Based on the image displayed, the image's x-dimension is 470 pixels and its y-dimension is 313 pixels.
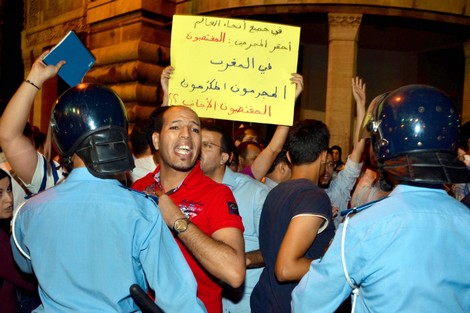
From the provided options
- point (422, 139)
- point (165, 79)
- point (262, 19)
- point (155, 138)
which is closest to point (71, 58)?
point (155, 138)

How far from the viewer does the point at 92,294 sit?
1947 millimetres

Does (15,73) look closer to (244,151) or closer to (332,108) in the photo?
(332,108)

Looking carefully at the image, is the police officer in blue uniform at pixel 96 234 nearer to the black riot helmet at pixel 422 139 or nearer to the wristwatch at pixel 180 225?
the wristwatch at pixel 180 225

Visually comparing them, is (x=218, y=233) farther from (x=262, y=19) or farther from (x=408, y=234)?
(x=262, y=19)

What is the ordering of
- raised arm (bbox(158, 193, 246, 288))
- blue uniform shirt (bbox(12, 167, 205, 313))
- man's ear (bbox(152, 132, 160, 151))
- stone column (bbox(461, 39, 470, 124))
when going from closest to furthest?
blue uniform shirt (bbox(12, 167, 205, 313)) → raised arm (bbox(158, 193, 246, 288)) → man's ear (bbox(152, 132, 160, 151)) → stone column (bbox(461, 39, 470, 124))

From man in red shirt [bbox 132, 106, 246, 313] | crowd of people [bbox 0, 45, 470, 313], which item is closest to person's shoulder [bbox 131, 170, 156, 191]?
man in red shirt [bbox 132, 106, 246, 313]

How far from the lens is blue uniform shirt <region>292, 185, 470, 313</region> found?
69.9 inches

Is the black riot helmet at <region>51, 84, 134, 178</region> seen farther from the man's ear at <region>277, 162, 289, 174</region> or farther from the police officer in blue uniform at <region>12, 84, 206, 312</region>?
the man's ear at <region>277, 162, 289, 174</region>

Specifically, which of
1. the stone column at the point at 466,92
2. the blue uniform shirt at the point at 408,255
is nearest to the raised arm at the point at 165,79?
the blue uniform shirt at the point at 408,255

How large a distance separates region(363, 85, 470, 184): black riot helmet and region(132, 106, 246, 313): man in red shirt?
0.83 meters

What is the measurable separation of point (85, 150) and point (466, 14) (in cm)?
896

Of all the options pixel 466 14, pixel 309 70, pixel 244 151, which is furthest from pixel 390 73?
pixel 244 151

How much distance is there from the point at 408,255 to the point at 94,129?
127 centimetres

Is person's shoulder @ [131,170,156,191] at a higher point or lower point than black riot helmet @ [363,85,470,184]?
lower
